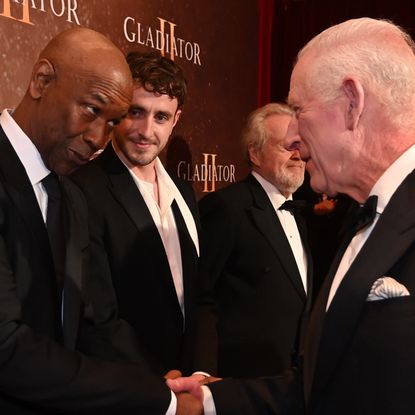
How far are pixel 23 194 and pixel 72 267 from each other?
0.22 meters

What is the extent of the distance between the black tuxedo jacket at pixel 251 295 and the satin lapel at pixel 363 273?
56.7 inches

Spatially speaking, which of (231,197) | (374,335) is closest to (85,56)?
(374,335)

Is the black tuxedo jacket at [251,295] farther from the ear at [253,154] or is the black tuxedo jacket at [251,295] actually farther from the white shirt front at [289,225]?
the ear at [253,154]

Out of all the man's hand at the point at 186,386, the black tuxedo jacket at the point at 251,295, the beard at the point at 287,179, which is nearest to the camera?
the man's hand at the point at 186,386

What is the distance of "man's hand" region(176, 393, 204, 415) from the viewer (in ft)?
5.67

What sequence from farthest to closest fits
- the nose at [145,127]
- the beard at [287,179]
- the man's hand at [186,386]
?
the beard at [287,179] → the nose at [145,127] → the man's hand at [186,386]

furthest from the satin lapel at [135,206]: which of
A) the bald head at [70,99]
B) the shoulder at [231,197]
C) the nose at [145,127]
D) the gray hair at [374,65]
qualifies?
the gray hair at [374,65]

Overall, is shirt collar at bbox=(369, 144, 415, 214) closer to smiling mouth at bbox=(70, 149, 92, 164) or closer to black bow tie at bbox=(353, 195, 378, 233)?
black bow tie at bbox=(353, 195, 378, 233)

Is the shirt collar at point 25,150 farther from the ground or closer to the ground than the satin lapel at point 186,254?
farther from the ground

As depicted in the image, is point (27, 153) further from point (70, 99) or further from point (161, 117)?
point (161, 117)

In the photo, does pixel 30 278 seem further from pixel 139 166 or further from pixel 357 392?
pixel 139 166

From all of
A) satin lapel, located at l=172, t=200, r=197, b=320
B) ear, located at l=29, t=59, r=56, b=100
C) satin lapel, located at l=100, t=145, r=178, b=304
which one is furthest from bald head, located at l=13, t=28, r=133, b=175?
satin lapel, located at l=172, t=200, r=197, b=320

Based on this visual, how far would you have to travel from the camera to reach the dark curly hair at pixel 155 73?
2.46 meters

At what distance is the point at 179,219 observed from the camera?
2.40 metres
